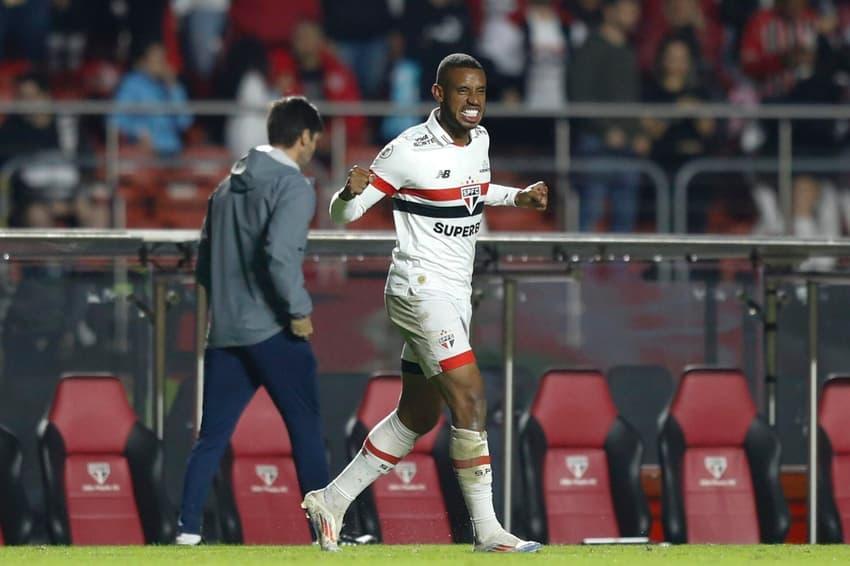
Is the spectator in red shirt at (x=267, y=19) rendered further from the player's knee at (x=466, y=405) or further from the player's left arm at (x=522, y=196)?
the player's knee at (x=466, y=405)

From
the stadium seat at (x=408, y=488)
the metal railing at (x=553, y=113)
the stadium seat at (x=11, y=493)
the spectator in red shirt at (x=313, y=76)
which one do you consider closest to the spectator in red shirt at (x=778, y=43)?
the metal railing at (x=553, y=113)

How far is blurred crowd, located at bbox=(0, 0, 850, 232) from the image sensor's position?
15.7 m

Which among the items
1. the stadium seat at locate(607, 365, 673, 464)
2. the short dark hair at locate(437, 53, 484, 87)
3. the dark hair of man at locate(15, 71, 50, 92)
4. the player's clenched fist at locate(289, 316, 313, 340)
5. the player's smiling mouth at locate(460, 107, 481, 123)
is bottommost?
the stadium seat at locate(607, 365, 673, 464)

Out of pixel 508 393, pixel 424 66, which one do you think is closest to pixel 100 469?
pixel 508 393

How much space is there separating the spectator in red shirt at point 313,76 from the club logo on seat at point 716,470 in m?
5.19

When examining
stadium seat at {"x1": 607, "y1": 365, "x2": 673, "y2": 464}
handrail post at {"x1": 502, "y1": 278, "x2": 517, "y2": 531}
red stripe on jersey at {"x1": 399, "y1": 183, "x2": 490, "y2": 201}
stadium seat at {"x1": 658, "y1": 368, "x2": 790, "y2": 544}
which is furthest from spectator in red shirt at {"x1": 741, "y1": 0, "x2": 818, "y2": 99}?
red stripe on jersey at {"x1": 399, "y1": 183, "x2": 490, "y2": 201}

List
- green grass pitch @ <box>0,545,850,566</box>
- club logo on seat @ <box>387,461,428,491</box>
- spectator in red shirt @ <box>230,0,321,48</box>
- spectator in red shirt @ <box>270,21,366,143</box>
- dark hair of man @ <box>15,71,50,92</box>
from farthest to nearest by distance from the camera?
spectator in red shirt @ <box>230,0,321,48</box> < spectator in red shirt @ <box>270,21,366,143</box> < dark hair of man @ <box>15,71,50,92</box> < club logo on seat @ <box>387,461,428,491</box> < green grass pitch @ <box>0,545,850,566</box>

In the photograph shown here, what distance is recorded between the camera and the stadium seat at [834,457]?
11781mm

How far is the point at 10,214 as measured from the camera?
1490 centimetres

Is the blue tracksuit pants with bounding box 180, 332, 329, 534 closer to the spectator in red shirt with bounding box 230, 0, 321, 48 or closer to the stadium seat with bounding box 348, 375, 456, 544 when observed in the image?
the stadium seat with bounding box 348, 375, 456, 544

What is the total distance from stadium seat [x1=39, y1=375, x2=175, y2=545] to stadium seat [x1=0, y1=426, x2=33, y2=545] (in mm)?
138

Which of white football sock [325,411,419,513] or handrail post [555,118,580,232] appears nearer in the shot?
white football sock [325,411,419,513]

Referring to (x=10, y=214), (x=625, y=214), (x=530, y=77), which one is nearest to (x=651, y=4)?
(x=530, y=77)

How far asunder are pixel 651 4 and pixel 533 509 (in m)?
7.25
